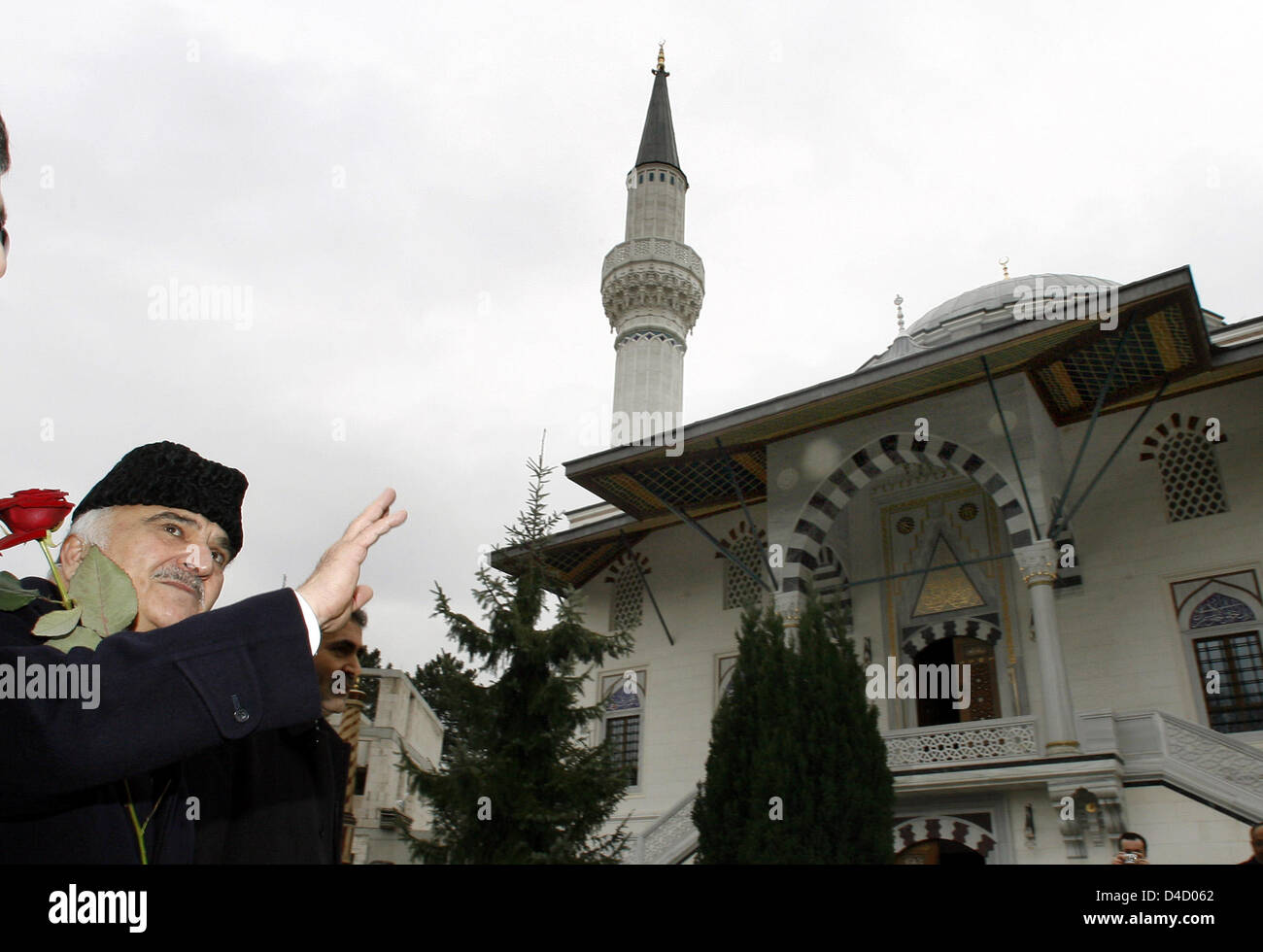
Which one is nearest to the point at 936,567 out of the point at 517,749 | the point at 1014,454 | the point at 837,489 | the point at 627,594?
the point at 837,489

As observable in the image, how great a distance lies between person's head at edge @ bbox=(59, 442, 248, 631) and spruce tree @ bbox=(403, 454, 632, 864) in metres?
7.21

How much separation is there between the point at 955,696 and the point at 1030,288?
10.0 m

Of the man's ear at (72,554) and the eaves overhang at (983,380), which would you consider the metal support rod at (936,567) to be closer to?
the eaves overhang at (983,380)

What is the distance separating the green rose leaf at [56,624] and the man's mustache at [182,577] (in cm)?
23

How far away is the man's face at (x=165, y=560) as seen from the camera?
4.18 ft

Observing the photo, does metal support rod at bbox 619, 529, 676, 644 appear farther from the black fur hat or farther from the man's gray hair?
the man's gray hair

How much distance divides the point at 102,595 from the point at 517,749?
8.15 meters

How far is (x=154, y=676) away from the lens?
0.90 metres

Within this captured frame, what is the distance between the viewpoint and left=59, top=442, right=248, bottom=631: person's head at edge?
1.29 meters

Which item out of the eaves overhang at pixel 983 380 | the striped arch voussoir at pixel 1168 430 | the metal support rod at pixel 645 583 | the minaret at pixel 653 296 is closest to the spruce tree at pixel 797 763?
the eaves overhang at pixel 983 380
